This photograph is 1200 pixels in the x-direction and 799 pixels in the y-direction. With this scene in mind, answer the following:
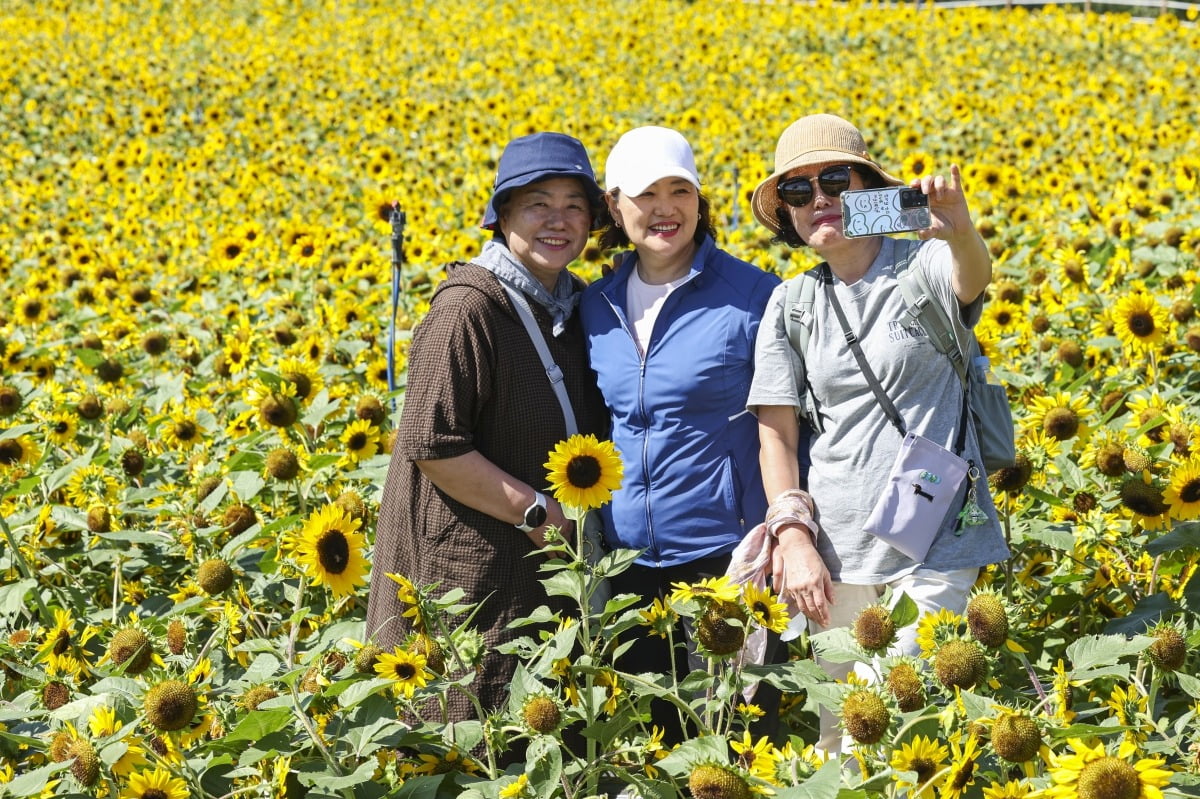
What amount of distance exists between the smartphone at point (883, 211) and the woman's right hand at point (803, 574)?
591mm

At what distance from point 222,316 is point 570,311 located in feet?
8.35

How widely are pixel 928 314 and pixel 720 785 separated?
1041mm

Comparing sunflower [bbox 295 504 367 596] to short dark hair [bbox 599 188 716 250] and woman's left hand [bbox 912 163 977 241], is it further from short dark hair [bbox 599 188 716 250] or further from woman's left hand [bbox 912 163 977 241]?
woman's left hand [bbox 912 163 977 241]

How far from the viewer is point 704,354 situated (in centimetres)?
255

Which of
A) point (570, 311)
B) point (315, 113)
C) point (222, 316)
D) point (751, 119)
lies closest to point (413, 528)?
point (570, 311)

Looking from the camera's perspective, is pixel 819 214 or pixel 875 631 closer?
pixel 875 631

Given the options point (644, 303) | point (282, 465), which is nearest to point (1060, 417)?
point (644, 303)

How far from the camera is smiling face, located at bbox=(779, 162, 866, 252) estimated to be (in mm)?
2385

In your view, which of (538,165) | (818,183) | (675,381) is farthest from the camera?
(538,165)

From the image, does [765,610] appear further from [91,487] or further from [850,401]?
[91,487]

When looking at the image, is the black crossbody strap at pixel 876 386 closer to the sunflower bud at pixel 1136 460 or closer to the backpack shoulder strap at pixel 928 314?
the backpack shoulder strap at pixel 928 314

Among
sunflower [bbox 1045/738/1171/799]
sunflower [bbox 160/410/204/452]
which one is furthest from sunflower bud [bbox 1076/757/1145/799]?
sunflower [bbox 160/410/204/452]

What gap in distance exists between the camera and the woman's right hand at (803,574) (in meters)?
2.31

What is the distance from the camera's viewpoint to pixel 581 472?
2096mm
